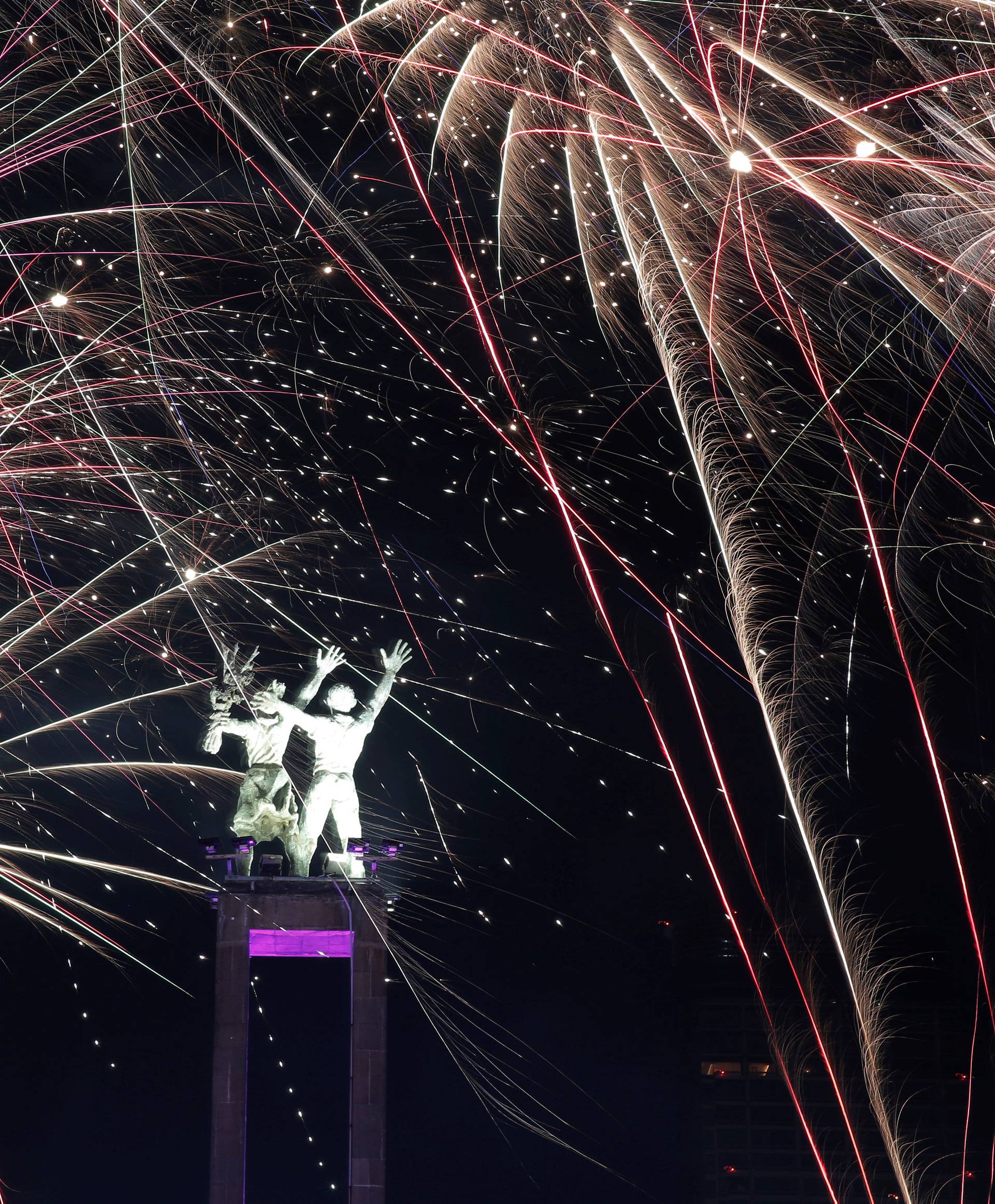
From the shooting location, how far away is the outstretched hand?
14.8 m

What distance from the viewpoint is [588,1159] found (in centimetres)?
1775

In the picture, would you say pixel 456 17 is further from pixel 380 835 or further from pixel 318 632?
pixel 380 835

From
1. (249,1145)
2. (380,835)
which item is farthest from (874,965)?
(249,1145)

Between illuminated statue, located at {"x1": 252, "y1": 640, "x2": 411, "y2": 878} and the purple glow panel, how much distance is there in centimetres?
60

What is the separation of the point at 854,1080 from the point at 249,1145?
13354 millimetres

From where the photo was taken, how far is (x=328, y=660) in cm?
1480

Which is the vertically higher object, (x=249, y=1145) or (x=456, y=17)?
(x=456, y=17)

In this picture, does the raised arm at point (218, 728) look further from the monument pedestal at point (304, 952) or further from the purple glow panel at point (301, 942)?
the purple glow panel at point (301, 942)

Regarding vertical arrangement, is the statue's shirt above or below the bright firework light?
below

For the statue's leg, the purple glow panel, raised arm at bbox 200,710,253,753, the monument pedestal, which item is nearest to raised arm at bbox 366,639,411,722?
the statue's leg

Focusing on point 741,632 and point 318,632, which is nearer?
point 741,632

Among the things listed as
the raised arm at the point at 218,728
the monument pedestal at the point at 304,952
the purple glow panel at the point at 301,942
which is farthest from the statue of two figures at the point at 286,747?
the purple glow panel at the point at 301,942

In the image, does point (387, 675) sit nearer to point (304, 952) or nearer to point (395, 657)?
point (395, 657)

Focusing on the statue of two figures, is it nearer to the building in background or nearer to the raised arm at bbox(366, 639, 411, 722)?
the raised arm at bbox(366, 639, 411, 722)
